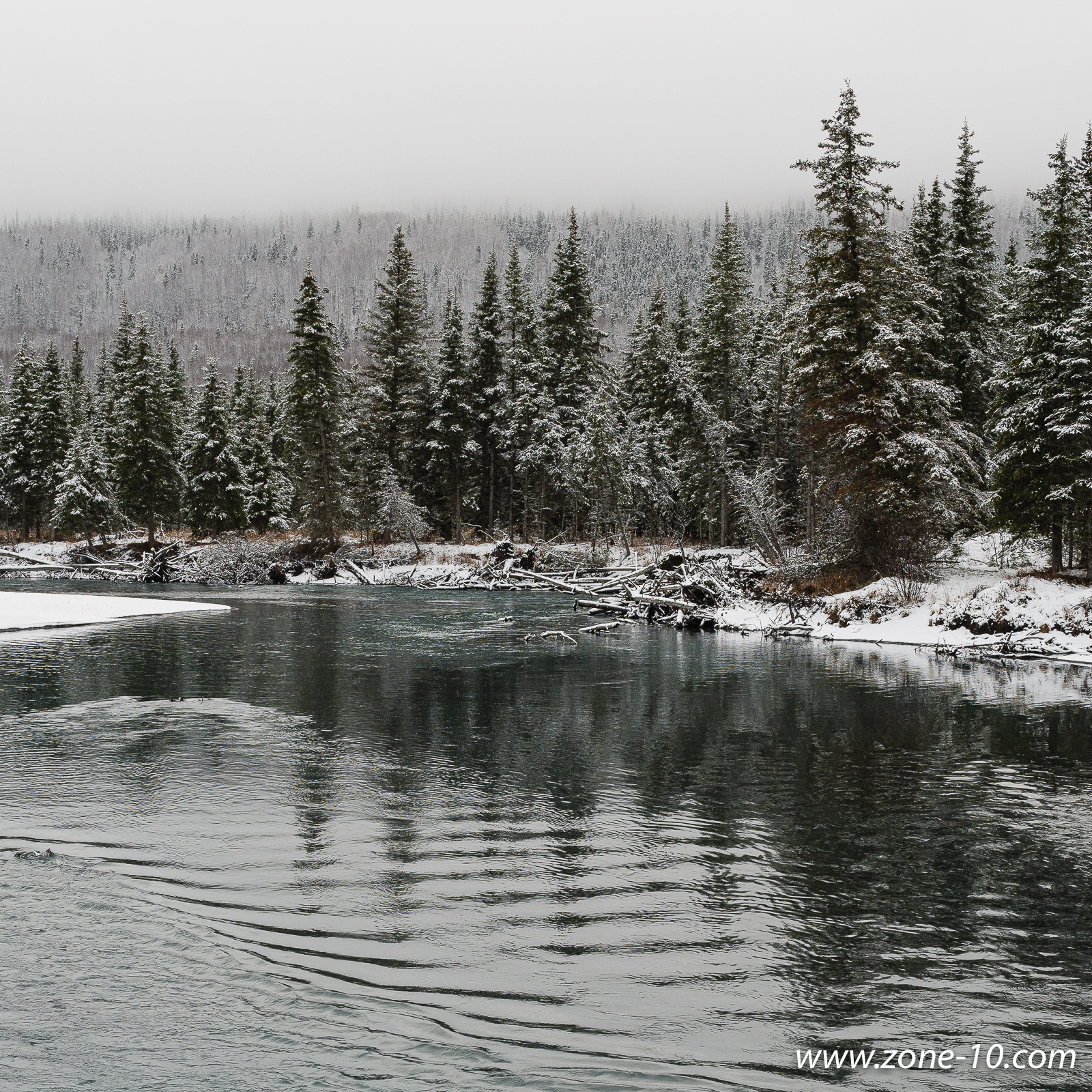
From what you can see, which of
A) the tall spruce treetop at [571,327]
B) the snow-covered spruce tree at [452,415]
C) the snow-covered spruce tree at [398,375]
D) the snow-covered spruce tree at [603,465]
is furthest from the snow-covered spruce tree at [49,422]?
the snow-covered spruce tree at [603,465]

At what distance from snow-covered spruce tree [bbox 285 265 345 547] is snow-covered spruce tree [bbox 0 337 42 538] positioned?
1046 inches

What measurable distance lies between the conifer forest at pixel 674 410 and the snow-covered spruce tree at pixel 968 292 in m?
0.11

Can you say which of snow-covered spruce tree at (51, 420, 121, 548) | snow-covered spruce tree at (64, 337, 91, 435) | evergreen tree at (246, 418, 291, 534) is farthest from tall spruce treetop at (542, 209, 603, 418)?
snow-covered spruce tree at (64, 337, 91, 435)

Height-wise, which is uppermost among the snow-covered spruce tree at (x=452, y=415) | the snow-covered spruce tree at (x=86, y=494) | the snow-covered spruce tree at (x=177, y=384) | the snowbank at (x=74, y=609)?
the snow-covered spruce tree at (x=177, y=384)

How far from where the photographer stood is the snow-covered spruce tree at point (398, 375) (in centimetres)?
5844

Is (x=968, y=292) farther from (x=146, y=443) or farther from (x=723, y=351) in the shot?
(x=146, y=443)

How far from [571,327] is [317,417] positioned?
16.6m

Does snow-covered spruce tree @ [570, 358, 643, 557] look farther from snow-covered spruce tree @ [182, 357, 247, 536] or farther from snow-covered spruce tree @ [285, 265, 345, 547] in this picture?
snow-covered spruce tree @ [182, 357, 247, 536]

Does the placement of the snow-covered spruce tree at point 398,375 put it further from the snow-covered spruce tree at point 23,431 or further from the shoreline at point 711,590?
the snow-covered spruce tree at point 23,431

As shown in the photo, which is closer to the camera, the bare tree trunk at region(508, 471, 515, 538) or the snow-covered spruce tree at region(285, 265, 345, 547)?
the snow-covered spruce tree at region(285, 265, 345, 547)

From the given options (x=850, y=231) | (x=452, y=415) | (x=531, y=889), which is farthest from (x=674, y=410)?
(x=531, y=889)

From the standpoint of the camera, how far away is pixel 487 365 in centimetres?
5847

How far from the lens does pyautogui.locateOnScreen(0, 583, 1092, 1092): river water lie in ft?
16.9

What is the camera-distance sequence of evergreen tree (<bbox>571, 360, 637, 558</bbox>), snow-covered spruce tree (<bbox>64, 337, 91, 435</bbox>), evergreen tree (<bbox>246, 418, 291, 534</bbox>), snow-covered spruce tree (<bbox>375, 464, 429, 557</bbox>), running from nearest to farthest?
evergreen tree (<bbox>571, 360, 637, 558</bbox>)
snow-covered spruce tree (<bbox>375, 464, 429, 557</bbox>)
evergreen tree (<bbox>246, 418, 291, 534</bbox>)
snow-covered spruce tree (<bbox>64, 337, 91, 435</bbox>)
